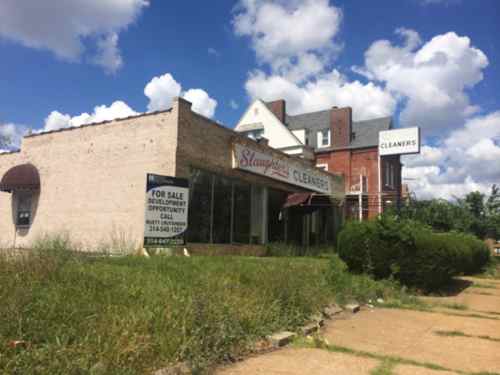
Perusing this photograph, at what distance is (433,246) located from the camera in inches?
412

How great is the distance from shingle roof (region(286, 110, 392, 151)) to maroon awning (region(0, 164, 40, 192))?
23.9m

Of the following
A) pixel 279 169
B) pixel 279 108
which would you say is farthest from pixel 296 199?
pixel 279 108

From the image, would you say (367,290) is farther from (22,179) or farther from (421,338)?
(22,179)

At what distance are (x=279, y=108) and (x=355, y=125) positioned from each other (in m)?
6.69

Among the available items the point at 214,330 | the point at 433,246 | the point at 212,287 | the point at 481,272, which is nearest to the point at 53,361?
the point at 214,330

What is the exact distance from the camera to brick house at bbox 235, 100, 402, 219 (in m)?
32.5

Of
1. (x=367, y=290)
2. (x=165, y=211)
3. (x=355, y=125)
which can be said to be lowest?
(x=367, y=290)

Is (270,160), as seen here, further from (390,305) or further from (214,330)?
(214,330)

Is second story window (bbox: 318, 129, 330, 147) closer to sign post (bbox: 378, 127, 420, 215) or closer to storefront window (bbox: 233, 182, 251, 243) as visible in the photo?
sign post (bbox: 378, 127, 420, 215)

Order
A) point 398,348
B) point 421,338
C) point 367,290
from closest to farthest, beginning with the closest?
point 398,348, point 421,338, point 367,290

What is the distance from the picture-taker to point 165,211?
12797 millimetres

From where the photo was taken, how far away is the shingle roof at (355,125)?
114 feet

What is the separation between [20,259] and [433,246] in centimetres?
887

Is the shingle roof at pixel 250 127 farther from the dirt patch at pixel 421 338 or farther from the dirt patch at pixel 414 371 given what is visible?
the dirt patch at pixel 414 371
